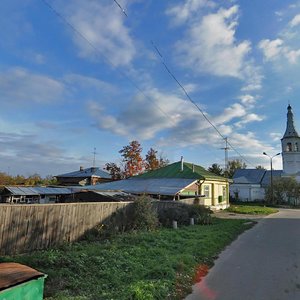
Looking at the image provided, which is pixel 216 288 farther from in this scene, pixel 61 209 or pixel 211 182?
pixel 211 182

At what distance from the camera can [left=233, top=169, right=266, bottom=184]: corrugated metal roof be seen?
65.9 meters

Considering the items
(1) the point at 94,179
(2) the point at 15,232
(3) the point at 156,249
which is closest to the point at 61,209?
(2) the point at 15,232

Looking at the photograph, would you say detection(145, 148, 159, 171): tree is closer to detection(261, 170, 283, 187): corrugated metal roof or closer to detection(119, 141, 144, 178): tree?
detection(119, 141, 144, 178): tree

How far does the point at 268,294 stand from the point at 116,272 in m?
3.36

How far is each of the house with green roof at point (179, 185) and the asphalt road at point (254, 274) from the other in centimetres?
1544

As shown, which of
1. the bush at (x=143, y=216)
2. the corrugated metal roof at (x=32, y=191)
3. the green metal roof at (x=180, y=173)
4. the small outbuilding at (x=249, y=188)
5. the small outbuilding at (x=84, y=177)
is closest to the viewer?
the bush at (x=143, y=216)

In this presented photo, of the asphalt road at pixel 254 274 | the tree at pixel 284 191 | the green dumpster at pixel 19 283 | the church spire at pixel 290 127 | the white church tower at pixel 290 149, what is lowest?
the asphalt road at pixel 254 274

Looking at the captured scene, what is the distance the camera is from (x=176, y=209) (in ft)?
65.1

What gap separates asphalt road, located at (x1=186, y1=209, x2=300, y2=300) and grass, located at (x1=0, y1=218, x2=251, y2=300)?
36 cm

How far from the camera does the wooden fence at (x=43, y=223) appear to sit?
10.6 meters

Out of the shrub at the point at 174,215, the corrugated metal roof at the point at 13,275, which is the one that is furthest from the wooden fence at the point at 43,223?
the corrugated metal roof at the point at 13,275

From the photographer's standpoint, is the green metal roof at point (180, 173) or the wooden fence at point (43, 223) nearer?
the wooden fence at point (43, 223)

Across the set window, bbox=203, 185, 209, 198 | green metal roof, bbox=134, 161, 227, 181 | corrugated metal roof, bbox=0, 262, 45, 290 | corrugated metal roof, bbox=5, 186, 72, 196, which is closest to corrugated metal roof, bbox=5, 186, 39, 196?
corrugated metal roof, bbox=5, 186, 72, 196

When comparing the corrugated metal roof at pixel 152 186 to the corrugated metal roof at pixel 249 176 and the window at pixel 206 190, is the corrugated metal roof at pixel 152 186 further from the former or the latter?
the corrugated metal roof at pixel 249 176
